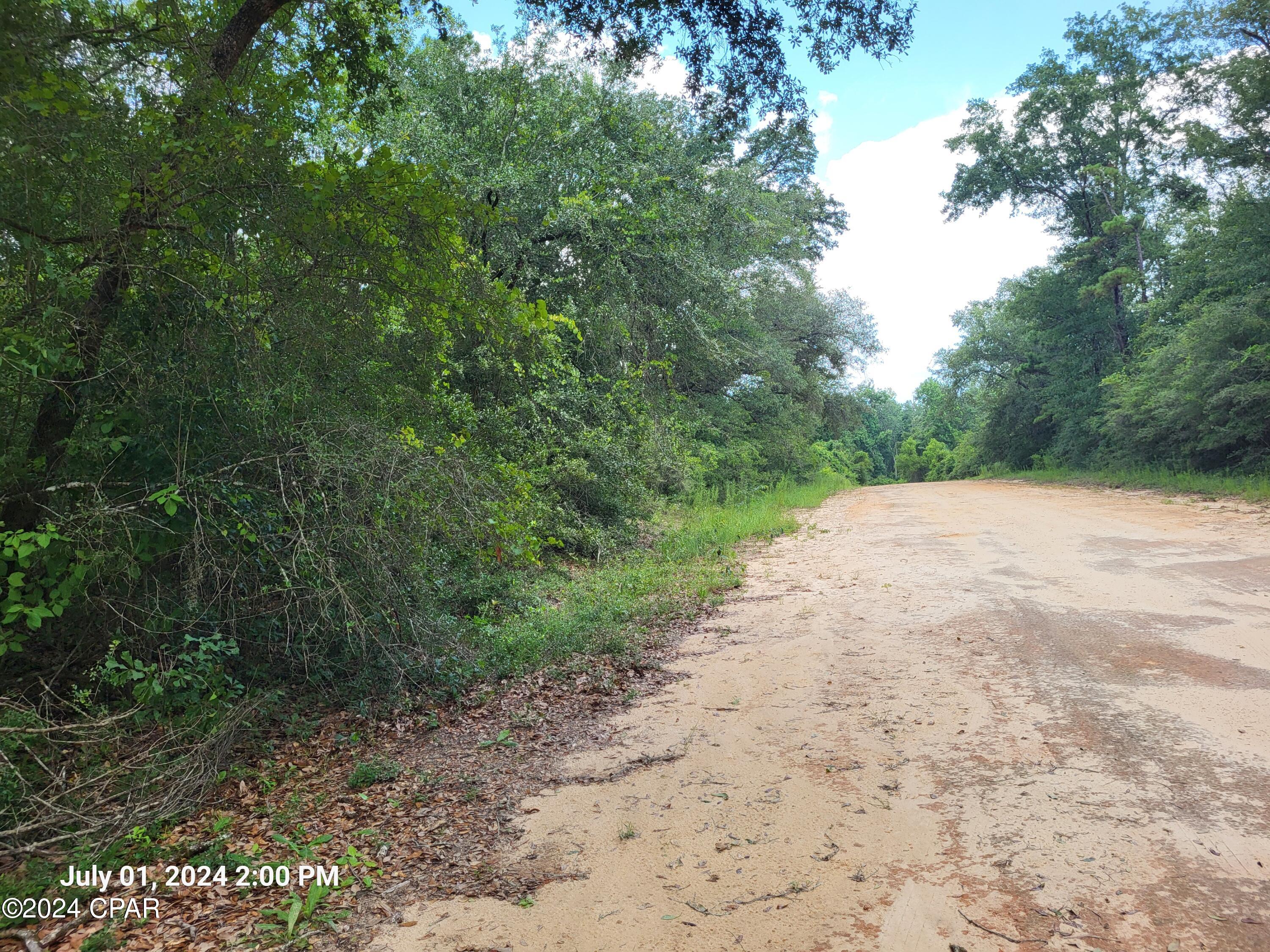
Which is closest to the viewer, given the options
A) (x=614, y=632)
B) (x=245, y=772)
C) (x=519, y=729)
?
(x=245, y=772)

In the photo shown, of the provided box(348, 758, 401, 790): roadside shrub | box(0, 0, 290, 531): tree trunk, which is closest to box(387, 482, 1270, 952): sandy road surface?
box(348, 758, 401, 790): roadside shrub

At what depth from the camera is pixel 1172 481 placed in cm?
1816

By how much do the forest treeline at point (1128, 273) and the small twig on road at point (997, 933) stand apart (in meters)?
18.2

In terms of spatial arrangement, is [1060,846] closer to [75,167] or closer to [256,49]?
[75,167]

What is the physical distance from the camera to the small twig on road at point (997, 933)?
8.21 feet

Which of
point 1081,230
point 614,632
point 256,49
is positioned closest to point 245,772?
point 614,632

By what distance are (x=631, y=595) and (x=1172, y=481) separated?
16378mm

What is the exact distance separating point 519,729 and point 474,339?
17.4 feet

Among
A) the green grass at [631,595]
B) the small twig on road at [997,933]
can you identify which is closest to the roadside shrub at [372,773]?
the green grass at [631,595]

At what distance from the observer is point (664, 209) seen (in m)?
12.4

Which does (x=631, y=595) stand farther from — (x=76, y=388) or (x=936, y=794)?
(x=76, y=388)

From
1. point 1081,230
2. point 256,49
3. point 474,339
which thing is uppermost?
point 1081,230

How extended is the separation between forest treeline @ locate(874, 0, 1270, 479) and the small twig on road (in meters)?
18.2

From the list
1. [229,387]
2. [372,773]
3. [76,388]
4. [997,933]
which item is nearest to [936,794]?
[997,933]
